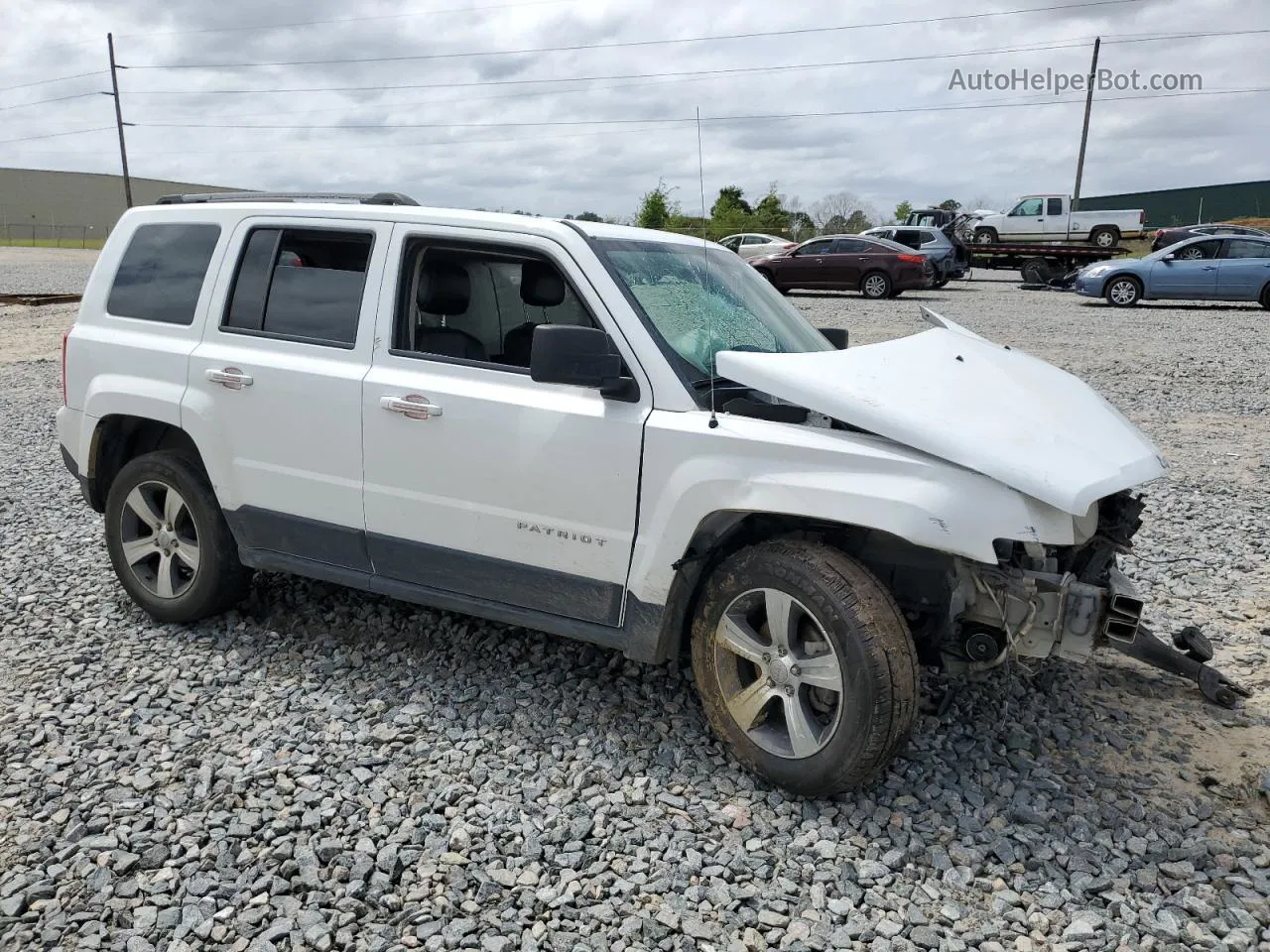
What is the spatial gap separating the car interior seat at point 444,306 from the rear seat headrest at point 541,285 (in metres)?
0.25

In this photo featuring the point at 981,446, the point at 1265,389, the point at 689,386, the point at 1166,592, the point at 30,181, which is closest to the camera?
the point at 981,446

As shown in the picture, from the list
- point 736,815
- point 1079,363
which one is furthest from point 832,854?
point 1079,363

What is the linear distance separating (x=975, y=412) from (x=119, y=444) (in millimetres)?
4055

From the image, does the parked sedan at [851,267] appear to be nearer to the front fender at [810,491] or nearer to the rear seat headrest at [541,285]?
the rear seat headrest at [541,285]

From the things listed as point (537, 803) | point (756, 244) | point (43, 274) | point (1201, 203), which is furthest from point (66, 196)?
point (537, 803)

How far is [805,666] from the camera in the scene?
3.46m

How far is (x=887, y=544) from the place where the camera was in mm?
3545

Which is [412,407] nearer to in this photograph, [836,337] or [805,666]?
[805,666]

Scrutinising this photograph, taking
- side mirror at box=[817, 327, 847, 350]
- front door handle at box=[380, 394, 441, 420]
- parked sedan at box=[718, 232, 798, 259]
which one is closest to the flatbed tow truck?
parked sedan at box=[718, 232, 798, 259]

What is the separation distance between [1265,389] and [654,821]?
11.1 m

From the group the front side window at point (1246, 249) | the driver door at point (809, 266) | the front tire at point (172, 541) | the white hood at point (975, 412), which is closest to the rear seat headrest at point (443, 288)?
the white hood at point (975, 412)

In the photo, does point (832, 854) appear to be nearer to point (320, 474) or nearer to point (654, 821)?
point (654, 821)

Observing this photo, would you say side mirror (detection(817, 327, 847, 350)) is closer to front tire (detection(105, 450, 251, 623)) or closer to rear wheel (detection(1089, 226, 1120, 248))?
front tire (detection(105, 450, 251, 623))

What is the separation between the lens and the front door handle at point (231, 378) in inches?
175
